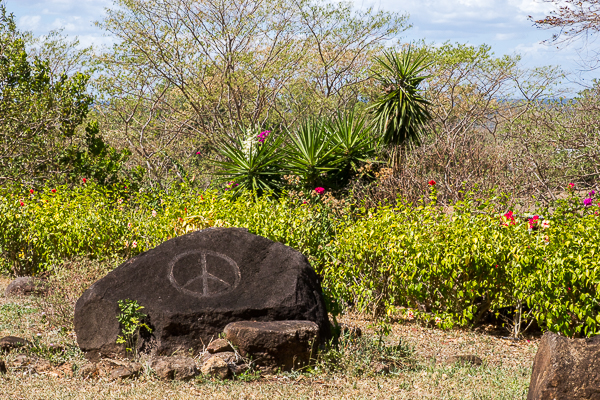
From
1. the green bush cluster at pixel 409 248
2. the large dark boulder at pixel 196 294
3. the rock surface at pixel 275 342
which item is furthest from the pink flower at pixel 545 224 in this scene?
the rock surface at pixel 275 342

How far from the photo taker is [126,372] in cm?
439

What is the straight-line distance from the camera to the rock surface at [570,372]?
3428 millimetres

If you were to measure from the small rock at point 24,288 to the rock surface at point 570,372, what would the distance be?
6.17 m

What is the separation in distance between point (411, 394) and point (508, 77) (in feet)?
59.0

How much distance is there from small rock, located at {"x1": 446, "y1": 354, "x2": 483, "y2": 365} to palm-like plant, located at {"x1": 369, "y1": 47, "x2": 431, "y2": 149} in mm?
5998

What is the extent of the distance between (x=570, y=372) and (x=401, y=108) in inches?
296

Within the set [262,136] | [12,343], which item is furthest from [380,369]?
[262,136]

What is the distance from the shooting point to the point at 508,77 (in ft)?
65.2

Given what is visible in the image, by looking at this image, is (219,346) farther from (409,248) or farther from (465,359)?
(409,248)

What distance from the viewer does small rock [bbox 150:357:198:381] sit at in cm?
434

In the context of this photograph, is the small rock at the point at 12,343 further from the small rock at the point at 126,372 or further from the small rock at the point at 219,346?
the small rock at the point at 219,346

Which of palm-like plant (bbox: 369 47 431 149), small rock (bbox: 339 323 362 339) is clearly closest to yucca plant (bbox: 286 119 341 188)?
palm-like plant (bbox: 369 47 431 149)

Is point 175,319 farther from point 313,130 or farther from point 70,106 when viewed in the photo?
point 70,106

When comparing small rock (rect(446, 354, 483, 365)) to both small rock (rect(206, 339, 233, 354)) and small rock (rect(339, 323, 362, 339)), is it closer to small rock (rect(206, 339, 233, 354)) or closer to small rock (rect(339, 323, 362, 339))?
small rock (rect(339, 323, 362, 339))
